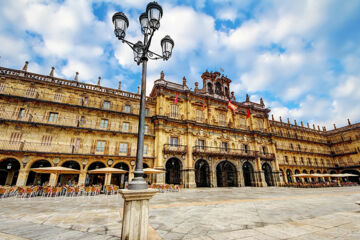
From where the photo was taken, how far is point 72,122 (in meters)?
17.6

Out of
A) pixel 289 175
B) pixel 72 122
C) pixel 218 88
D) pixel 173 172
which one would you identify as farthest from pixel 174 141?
pixel 289 175

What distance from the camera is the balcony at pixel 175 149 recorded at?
64.3 feet

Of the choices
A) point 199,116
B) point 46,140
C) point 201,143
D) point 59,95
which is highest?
point 59,95

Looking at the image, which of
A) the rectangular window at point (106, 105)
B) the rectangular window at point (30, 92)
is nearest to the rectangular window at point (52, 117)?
the rectangular window at point (30, 92)

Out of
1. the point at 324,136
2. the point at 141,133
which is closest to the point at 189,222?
the point at 141,133

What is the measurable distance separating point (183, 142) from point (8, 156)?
17.3 m

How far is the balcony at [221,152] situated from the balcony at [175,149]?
1.46 m

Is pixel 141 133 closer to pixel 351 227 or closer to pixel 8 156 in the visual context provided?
pixel 351 227

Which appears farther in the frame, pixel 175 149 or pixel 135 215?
pixel 175 149

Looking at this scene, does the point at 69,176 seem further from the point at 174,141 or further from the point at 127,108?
the point at 174,141

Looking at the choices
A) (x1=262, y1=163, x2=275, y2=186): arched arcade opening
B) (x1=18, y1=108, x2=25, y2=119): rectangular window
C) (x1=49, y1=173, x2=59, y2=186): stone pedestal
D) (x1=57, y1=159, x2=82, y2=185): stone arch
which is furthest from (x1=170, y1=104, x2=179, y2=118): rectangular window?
(x1=262, y1=163, x2=275, y2=186): arched arcade opening

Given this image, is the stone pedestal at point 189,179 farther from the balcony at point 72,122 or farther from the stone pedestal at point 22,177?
the stone pedestal at point 22,177

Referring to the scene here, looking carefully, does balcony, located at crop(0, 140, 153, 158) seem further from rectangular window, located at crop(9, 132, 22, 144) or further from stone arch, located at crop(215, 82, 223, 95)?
stone arch, located at crop(215, 82, 223, 95)

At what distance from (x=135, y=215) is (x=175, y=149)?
17.3m
